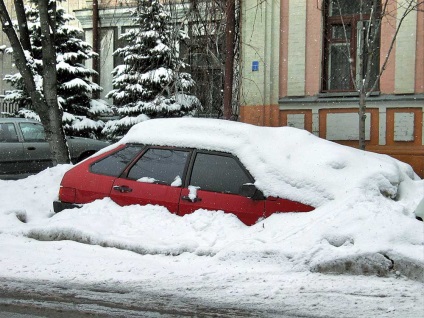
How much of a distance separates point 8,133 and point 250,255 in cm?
855

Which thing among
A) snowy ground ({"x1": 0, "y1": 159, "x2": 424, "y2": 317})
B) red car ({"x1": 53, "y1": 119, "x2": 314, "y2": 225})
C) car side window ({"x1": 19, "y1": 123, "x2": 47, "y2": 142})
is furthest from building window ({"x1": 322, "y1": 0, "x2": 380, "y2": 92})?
red car ({"x1": 53, "y1": 119, "x2": 314, "y2": 225})

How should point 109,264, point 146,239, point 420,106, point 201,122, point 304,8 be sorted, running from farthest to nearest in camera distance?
point 304,8, point 420,106, point 201,122, point 146,239, point 109,264

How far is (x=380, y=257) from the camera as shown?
5.51 m

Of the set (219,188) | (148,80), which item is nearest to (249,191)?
(219,188)

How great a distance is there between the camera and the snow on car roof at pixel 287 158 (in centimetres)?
638

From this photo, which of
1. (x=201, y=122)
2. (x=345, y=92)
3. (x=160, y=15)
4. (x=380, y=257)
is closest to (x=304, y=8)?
(x=345, y=92)

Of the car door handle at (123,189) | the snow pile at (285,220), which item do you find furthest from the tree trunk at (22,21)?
the car door handle at (123,189)

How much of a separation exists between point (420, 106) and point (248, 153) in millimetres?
7066

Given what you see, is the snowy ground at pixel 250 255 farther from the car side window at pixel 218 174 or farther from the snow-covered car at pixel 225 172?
the car side window at pixel 218 174

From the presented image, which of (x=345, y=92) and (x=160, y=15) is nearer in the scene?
(x=345, y=92)

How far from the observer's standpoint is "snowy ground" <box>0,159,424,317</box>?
498 cm

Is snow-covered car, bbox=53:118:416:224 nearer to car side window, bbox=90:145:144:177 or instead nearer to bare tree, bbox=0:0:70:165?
car side window, bbox=90:145:144:177

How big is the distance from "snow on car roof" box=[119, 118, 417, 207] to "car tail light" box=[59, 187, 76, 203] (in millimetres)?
1028

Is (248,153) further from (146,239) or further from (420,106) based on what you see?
(420,106)
